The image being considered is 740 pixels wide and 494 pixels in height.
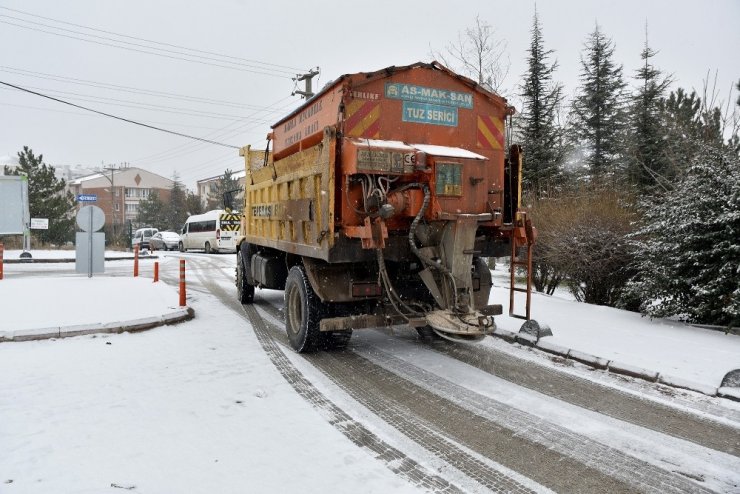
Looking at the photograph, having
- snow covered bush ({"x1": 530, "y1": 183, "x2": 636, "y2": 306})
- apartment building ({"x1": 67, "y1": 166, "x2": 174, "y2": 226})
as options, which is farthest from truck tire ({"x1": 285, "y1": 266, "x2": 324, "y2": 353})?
apartment building ({"x1": 67, "y1": 166, "x2": 174, "y2": 226})

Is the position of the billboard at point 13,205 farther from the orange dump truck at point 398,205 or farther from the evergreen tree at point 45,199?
the orange dump truck at point 398,205

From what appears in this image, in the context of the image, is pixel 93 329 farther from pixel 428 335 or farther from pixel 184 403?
pixel 428 335

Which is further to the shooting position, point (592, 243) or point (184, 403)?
point (592, 243)

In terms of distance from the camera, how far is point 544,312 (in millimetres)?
8836

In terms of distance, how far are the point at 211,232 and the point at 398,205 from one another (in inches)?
1239

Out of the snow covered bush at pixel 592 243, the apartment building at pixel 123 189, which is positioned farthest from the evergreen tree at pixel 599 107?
the apartment building at pixel 123 189

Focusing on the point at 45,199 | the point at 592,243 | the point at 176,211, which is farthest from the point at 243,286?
the point at 176,211

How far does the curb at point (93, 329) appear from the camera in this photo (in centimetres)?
691

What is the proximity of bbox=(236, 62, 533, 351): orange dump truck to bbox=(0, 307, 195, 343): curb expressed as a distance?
2500 mm

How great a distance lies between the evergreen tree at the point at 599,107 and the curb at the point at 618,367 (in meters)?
24.3

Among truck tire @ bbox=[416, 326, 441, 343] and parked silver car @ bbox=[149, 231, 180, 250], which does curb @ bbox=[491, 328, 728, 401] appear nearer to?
truck tire @ bbox=[416, 326, 441, 343]

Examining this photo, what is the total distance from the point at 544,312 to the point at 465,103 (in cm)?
418

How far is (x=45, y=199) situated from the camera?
31891 mm

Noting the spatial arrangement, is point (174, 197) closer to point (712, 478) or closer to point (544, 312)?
point (544, 312)
